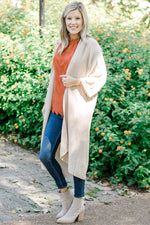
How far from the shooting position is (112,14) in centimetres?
969

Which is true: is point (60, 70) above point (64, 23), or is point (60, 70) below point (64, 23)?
below

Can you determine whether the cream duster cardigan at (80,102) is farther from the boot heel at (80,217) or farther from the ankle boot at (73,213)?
the boot heel at (80,217)

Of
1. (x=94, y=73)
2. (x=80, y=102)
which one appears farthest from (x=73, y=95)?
(x=94, y=73)

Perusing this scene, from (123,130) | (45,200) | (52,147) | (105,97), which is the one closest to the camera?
(52,147)

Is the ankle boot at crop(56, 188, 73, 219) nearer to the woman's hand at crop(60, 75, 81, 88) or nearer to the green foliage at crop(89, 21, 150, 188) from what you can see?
the woman's hand at crop(60, 75, 81, 88)

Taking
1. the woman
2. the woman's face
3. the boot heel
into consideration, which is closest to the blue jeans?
the woman

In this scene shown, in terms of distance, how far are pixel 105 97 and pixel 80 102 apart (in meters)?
1.92

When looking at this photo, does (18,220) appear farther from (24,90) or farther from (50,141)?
(24,90)

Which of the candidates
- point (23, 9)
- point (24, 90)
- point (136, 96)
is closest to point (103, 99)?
point (136, 96)

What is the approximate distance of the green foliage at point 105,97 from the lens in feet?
13.5

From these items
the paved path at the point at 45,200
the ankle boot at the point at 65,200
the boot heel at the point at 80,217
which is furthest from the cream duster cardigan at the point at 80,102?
the paved path at the point at 45,200

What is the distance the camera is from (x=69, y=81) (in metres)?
2.68

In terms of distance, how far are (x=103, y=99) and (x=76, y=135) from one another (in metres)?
1.93

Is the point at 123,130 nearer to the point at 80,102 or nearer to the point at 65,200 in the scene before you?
the point at 65,200
